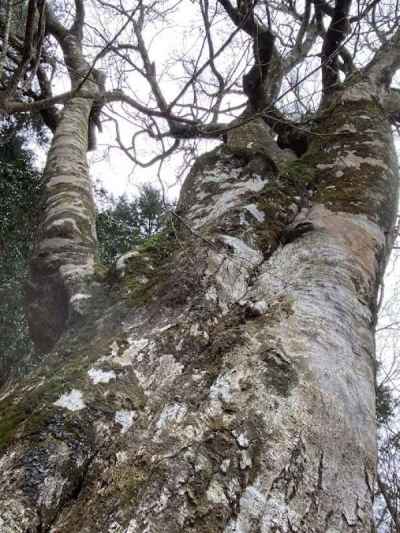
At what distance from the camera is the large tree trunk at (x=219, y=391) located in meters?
0.67

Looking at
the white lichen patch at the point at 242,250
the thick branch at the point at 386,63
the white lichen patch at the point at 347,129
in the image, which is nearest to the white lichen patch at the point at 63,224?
the white lichen patch at the point at 242,250

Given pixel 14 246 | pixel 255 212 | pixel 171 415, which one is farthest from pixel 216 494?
pixel 14 246

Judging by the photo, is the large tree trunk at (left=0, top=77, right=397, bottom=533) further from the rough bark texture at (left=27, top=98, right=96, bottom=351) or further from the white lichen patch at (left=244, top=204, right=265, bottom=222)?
the rough bark texture at (left=27, top=98, right=96, bottom=351)

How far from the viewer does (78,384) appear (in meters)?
0.87

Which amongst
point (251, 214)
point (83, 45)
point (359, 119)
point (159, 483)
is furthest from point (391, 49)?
point (159, 483)

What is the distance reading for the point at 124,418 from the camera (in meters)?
0.84

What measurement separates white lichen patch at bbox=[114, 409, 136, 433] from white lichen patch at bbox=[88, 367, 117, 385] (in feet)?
0.29

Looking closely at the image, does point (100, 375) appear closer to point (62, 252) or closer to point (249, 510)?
point (249, 510)

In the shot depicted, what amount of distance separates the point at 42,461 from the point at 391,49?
337 centimetres

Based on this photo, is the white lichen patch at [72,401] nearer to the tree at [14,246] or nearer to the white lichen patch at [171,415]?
the white lichen patch at [171,415]

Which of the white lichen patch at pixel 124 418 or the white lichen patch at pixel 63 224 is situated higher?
the white lichen patch at pixel 63 224

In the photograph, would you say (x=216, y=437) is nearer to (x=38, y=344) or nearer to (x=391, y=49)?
(x=38, y=344)

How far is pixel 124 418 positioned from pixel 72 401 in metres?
0.12

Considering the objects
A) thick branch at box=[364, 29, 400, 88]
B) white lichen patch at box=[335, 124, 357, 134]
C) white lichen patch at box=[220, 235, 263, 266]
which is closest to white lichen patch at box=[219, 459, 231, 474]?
white lichen patch at box=[220, 235, 263, 266]
